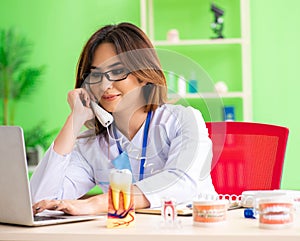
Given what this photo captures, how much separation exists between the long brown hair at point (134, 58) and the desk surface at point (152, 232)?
38 centimetres

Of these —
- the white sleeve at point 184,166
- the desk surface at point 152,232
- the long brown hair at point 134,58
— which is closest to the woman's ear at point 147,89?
the long brown hair at point 134,58

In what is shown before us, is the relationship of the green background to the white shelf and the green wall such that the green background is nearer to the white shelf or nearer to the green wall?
the green wall

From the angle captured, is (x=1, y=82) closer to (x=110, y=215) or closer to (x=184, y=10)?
(x=184, y=10)

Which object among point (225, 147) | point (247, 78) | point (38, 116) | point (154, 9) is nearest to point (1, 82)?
point (38, 116)

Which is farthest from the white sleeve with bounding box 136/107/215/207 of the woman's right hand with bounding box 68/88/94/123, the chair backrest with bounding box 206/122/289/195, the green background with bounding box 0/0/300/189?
the green background with bounding box 0/0/300/189

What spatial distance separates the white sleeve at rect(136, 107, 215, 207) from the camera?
164cm

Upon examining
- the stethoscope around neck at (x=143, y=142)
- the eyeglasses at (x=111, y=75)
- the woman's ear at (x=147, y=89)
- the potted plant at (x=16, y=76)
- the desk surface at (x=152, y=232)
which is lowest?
the desk surface at (x=152, y=232)

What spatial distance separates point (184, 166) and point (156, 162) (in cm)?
10

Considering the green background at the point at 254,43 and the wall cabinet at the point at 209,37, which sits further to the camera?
the green background at the point at 254,43

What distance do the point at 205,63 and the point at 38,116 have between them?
4.08 feet

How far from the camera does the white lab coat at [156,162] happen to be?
5.45 ft

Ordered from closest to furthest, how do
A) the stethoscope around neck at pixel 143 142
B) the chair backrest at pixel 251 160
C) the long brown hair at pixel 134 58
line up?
the long brown hair at pixel 134 58
the stethoscope around neck at pixel 143 142
the chair backrest at pixel 251 160

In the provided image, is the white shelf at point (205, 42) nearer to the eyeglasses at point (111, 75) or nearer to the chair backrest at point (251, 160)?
the chair backrest at point (251, 160)

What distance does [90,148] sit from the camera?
6.25ft
